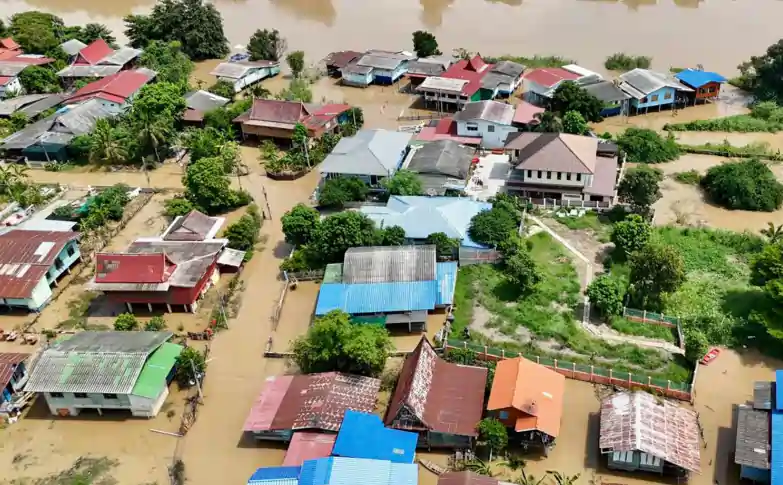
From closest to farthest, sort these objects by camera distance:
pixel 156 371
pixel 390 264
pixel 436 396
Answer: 1. pixel 436 396
2. pixel 156 371
3. pixel 390 264

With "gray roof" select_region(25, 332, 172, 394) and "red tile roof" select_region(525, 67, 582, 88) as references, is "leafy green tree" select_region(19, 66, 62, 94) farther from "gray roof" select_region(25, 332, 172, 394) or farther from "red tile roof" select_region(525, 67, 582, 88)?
→ "red tile roof" select_region(525, 67, 582, 88)

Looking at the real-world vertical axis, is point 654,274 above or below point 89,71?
below

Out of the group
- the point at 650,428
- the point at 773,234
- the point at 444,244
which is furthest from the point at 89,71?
the point at 650,428

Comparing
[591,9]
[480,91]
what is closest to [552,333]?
[480,91]

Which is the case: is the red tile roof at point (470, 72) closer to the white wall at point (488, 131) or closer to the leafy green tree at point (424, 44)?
the leafy green tree at point (424, 44)

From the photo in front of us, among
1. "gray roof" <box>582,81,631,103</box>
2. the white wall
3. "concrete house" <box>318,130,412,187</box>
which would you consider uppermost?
"gray roof" <box>582,81,631,103</box>

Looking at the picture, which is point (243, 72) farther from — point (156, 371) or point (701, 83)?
point (701, 83)

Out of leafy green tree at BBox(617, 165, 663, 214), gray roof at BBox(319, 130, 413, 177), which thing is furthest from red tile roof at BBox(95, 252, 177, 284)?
leafy green tree at BBox(617, 165, 663, 214)
